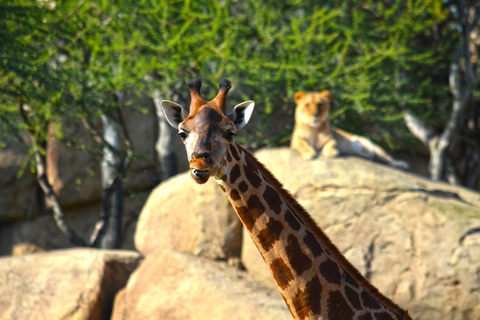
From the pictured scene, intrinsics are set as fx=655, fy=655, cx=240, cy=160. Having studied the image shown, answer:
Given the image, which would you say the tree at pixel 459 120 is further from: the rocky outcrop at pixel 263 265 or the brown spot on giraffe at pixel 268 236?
the brown spot on giraffe at pixel 268 236

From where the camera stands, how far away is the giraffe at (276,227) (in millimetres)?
4469

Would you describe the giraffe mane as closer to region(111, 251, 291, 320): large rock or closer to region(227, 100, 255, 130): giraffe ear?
region(227, 100, 255, 130): giraffe ear

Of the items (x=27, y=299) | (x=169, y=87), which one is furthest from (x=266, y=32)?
(x=27, y=299)

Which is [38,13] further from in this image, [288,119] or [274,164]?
[288,119]

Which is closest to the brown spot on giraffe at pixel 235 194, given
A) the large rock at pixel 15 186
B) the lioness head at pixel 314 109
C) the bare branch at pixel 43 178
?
the lioness head at pixel 314 109

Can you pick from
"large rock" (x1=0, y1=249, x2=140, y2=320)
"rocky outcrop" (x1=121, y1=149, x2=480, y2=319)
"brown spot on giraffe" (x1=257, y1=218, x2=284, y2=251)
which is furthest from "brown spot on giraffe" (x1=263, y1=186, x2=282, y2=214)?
"large rock" (x1=0, y1=249, x2=140, y2=320)

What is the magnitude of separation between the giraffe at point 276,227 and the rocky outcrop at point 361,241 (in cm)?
319

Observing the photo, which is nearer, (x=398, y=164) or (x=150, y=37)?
(x=398, y=164)

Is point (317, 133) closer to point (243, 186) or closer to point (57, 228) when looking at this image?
point (243, 186)

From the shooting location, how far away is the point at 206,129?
426 cm

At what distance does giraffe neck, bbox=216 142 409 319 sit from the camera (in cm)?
458

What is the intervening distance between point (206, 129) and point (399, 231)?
17.4ft

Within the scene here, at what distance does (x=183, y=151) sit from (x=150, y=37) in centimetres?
314

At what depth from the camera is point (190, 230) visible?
9.95 m
